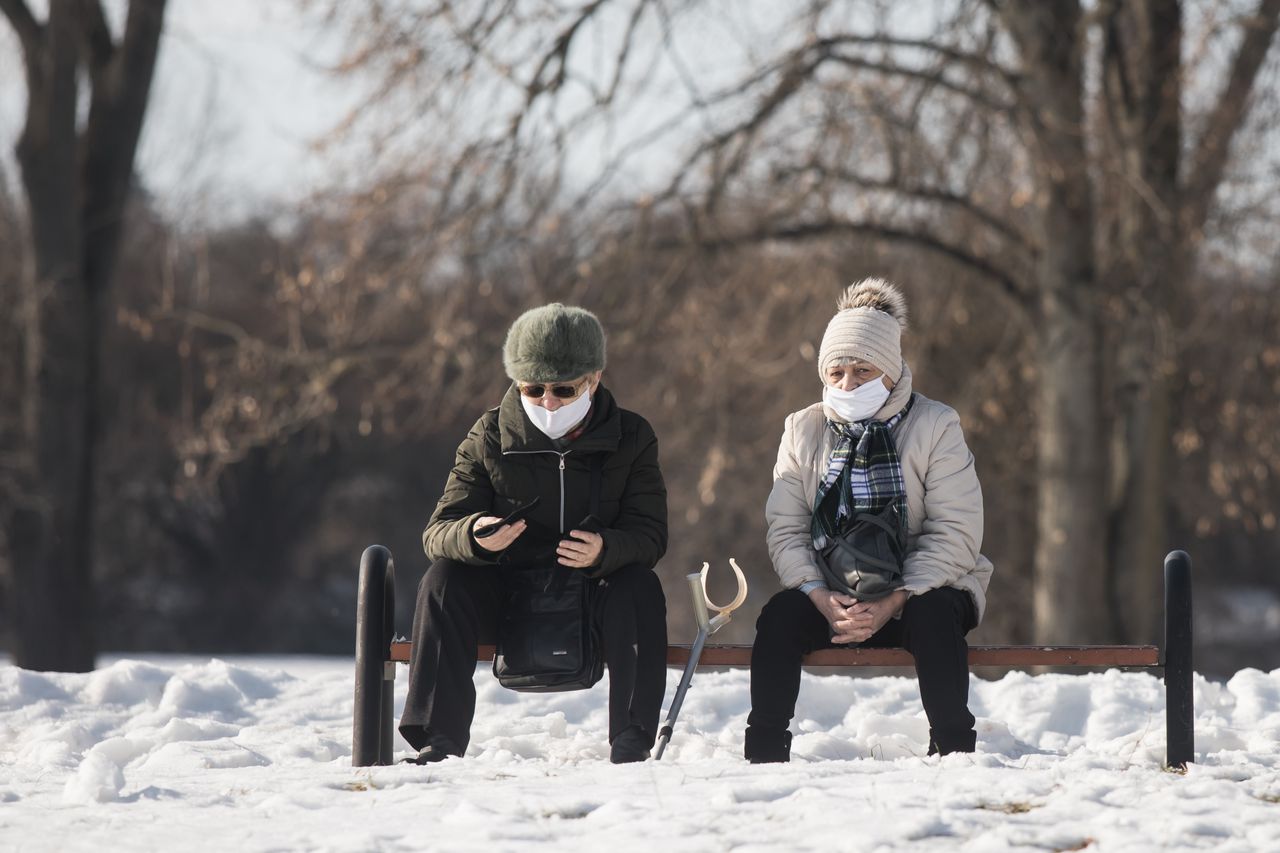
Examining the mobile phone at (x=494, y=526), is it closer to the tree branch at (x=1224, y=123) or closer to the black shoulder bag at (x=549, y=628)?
the black shoulder bag at (x=549, y=628)

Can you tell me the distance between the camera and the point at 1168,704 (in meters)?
4.52

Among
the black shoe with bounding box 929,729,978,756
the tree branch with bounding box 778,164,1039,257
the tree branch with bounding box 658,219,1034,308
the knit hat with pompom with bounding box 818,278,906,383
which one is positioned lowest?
the black shoe with bounding box 929,729,978,756

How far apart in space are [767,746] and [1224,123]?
7185 millimetres

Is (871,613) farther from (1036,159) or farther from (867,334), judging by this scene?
(1036,159)

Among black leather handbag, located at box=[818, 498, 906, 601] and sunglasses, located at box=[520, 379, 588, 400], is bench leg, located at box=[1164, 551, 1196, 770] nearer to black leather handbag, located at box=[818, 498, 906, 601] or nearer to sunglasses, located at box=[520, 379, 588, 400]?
black leather handbag, located at box=[818, 498, 906, 601]

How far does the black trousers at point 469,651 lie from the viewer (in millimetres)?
4516

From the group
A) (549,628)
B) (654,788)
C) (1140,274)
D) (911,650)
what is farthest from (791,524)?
(1140,274)

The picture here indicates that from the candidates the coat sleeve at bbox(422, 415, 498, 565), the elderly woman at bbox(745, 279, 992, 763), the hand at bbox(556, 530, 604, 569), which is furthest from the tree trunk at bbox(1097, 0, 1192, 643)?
the hand at bbox(556, 530, 604, 569)

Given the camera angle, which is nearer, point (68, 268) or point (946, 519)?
point (946, 519)

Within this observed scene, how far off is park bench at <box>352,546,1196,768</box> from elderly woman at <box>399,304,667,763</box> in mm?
115

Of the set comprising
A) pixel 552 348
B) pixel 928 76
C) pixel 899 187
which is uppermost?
pixel 928 76

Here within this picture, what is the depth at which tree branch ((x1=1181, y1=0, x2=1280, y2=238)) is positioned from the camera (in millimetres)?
10328

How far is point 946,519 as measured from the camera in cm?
464

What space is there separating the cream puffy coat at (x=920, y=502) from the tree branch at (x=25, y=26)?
26.8ft
